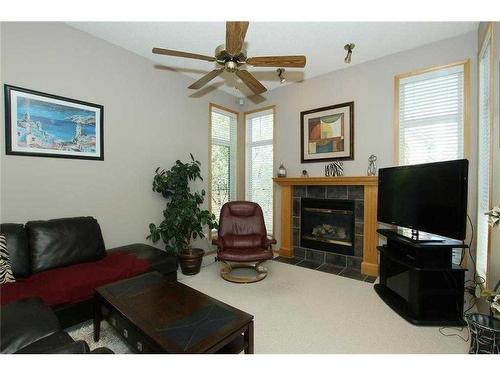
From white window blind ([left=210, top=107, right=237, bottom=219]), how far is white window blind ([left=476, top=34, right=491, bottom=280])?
354 centimetres

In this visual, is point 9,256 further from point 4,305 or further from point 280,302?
point 280,302

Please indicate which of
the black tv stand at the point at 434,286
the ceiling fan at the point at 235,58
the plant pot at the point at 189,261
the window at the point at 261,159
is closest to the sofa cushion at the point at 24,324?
the plant pot at the point at 189,261

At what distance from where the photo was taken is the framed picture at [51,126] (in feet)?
7.22

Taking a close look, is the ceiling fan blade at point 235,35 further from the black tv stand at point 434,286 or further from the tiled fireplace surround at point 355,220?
the tiled fireplace surround at point 355,220

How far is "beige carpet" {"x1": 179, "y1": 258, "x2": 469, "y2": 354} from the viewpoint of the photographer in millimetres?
1775

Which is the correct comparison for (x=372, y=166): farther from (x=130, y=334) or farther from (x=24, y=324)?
(x=24, y=324)

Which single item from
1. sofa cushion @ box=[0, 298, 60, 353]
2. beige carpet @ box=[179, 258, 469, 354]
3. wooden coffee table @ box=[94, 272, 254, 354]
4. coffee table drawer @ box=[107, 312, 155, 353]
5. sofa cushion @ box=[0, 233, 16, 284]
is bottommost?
beige carpet @ box=[179, 258, 469, 354]

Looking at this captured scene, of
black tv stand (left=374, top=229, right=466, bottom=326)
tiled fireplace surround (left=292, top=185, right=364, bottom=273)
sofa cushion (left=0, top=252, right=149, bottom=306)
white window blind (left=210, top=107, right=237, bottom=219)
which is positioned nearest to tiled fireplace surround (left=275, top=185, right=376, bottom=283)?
tiled fireplace surround (left=292, top=185, right=364, bottom=273)

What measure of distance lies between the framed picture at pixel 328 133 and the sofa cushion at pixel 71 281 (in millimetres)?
2953

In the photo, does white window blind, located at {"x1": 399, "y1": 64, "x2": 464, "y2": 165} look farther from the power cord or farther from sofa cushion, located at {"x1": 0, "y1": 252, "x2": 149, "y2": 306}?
sofa cushion, located at {"x1": 0, "y1": 252, "x2": 149, "y2": 306}

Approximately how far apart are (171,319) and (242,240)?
199cm

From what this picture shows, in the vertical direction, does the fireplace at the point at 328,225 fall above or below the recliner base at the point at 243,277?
above
